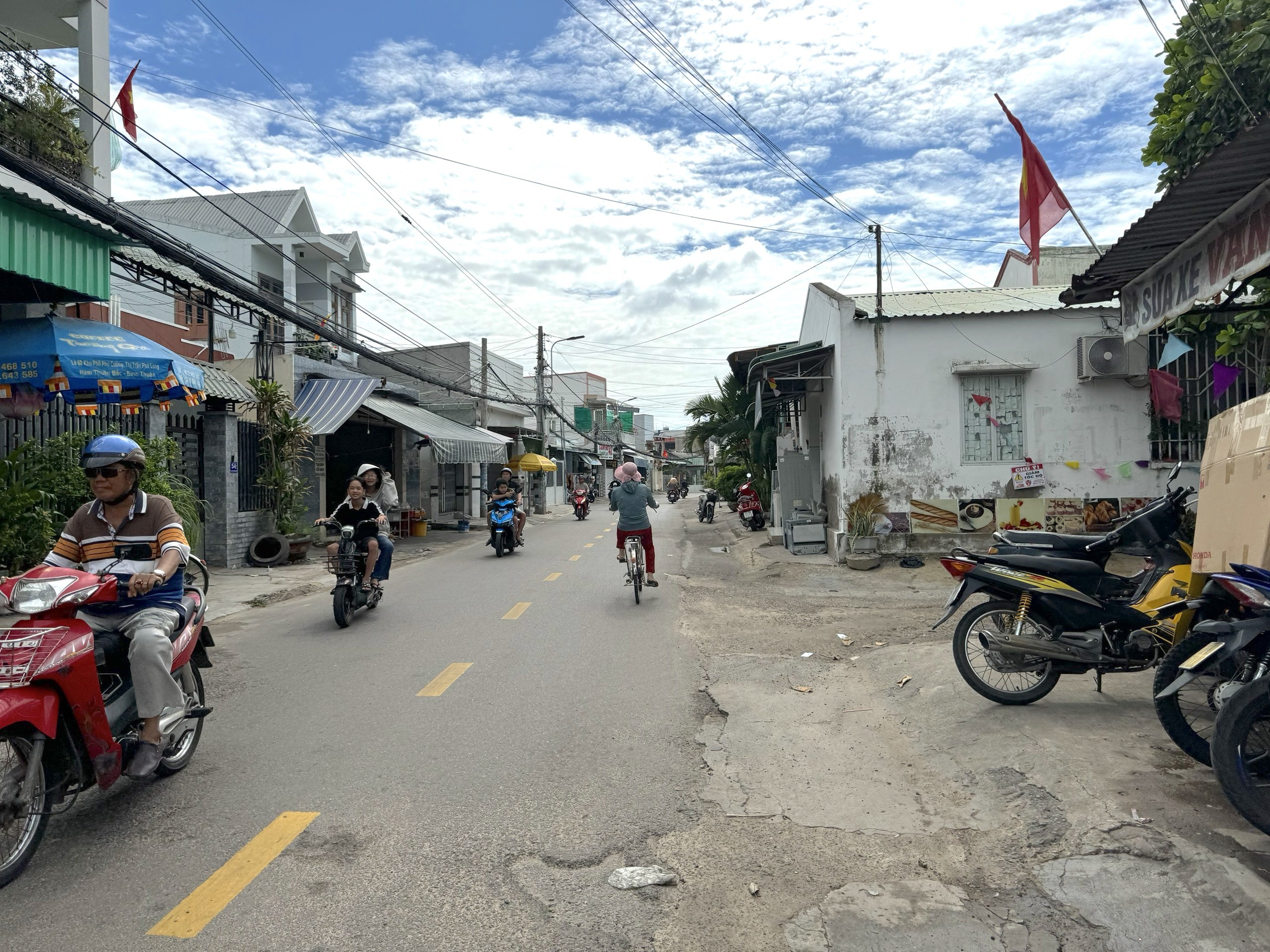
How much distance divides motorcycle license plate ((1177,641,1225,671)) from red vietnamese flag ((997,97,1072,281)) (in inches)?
259

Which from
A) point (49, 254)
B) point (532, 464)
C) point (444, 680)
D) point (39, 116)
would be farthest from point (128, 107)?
point (532, 464)

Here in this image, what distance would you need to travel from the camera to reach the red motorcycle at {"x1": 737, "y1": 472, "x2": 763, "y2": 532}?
2400 cm

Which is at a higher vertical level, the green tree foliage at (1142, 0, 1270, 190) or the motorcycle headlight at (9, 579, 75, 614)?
the green tree foliage at (1142, 0, 1270, 190)

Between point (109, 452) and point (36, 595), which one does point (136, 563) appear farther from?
point (36, 595)

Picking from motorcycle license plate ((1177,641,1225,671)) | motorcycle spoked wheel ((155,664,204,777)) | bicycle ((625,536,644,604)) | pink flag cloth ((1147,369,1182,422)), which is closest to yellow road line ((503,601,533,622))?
bicycle ((625,536,644,604))

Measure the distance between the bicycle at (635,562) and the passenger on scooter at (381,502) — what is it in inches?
114

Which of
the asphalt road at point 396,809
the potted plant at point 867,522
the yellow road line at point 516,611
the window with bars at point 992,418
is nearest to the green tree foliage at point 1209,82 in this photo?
the window with bars at point 992,418

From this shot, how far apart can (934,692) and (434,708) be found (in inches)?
135

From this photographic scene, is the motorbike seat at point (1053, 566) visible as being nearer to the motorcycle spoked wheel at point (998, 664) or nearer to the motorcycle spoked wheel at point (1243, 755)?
the motorcycle spoked wheel at point (998, 664)

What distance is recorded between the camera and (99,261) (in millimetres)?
9602

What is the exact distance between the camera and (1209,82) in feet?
23.6

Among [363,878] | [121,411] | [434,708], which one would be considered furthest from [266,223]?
[363,878]

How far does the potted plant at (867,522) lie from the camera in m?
13.9

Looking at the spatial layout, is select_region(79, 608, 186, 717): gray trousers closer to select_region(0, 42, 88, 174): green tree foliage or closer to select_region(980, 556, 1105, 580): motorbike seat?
select_region(980, 556, 1105, 580): motorbike seat
